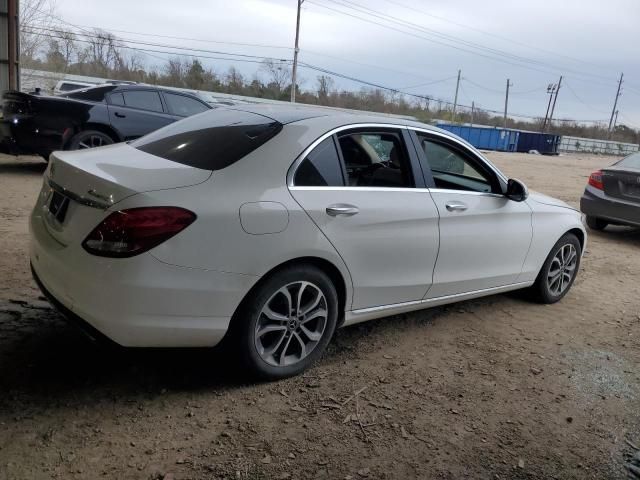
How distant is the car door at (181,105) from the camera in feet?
31.7

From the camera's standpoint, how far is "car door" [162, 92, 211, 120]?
965 centimetres

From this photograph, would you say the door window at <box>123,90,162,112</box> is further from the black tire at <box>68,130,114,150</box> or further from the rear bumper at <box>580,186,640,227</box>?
the rear bumper at <box>580,186,640,227</box>

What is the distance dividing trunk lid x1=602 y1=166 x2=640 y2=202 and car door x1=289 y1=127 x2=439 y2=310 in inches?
233

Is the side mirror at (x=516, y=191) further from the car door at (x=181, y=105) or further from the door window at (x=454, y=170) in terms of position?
the car door at (x=181, y=105)

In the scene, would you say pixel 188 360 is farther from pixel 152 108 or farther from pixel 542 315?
pixel 152 108

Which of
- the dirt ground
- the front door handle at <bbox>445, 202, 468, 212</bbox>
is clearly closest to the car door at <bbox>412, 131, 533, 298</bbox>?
the front door handle at <bbox>445, 202, 468, 212</bbox>

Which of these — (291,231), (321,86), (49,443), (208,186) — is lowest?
(49,443)

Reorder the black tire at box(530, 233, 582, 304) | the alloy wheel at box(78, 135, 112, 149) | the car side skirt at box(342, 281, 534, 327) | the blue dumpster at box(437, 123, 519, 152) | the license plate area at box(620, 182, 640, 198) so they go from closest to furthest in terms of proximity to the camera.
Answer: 1. the car side skirt at box(342, 281, 534, 327)
2. the black tire at box(530, 233, 582, 304)
3. the license plate area at box(620, 182, 640, 198)
4. the alloy wheel at box(78, 135, 112, 149)
5. the blue dumpster at box(437, 123, 519, 152)

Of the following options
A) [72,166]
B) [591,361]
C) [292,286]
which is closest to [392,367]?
[292,286]

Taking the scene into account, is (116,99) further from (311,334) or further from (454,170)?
(311,334)

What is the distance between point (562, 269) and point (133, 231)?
4.07 meters

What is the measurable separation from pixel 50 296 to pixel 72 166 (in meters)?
0.72

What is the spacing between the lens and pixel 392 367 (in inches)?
143

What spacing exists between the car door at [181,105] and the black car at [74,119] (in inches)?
13.5
